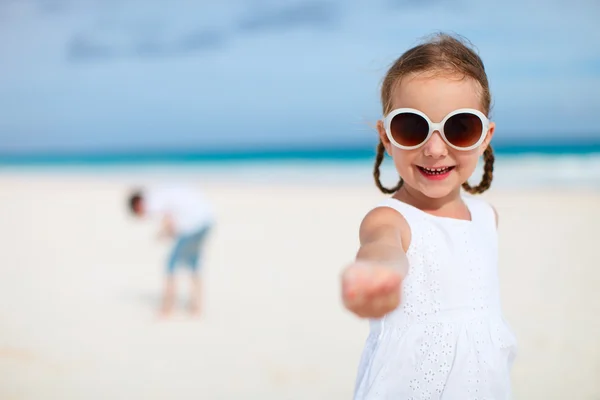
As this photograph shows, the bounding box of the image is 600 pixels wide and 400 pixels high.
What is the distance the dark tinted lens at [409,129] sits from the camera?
1.86 meters

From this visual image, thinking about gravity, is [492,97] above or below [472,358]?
above

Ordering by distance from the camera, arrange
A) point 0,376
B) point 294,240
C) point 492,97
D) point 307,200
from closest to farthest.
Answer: point 492,97 < point 0,376 < point 294,240 < point 307,200

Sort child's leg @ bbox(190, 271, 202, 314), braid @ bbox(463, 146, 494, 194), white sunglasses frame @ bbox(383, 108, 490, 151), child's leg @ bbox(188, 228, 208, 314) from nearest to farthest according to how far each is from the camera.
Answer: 1. white sunglasses frame @ bbox(383, 108, 490, 151)
2. braid @ bbox(463, 146, 494, 194)
3. child's leg @ bbox(188, 228, 208, 314)
4. child's leg @ bbox(190, 271, 202, 314)

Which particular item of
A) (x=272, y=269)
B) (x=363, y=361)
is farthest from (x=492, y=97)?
(x=272, y=269)

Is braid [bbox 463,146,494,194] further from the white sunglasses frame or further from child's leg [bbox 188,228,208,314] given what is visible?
child's leg [bbox 188,228,208,314]

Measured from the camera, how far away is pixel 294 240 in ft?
32.1

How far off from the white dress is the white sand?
263 centimetres

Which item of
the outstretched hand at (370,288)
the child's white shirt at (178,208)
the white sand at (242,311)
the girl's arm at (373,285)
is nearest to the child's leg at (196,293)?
the white sand at (242,311)

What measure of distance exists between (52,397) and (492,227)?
3.54m

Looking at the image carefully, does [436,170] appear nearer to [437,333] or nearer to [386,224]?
[386,224]

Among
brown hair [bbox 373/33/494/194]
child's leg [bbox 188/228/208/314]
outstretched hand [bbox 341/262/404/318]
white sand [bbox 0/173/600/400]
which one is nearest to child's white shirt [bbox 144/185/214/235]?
child's leg [bbox 188/228/208/314]

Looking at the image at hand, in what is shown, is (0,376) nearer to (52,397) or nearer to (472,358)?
(52,397)

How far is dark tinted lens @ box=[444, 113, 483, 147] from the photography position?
186cm

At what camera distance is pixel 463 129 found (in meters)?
1.87
